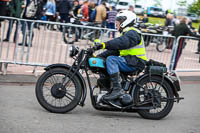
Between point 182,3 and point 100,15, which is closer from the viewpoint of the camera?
point 100,15

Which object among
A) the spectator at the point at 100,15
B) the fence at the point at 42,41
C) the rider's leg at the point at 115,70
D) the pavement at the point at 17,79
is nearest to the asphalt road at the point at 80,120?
the rider's leg at the point at 115,70

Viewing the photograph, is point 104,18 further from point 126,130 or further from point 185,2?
point 185,2

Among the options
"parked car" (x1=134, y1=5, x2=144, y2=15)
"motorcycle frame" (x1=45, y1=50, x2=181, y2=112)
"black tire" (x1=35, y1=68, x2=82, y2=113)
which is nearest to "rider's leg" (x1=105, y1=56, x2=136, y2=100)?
"motorcycle frame" (x1=45, y1=50, x2=181, y2=112)

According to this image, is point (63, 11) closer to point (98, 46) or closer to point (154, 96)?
point (154, 96)

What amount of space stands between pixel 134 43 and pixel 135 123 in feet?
3.78

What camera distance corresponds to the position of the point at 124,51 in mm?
7359

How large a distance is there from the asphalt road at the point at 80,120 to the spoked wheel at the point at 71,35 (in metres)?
2.30

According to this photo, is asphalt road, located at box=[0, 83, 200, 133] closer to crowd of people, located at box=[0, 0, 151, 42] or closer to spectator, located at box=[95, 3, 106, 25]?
crowd of people, located at box=[0, 0, 151, 42]

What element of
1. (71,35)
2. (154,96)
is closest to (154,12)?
(71,35)

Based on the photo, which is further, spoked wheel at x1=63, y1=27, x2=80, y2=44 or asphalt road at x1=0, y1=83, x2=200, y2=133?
spoked wheel at x1=63, y1=27, x2=80, y2=44

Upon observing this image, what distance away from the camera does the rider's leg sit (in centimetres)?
713

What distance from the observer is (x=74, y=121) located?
686 cm

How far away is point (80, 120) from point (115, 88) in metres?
0.70

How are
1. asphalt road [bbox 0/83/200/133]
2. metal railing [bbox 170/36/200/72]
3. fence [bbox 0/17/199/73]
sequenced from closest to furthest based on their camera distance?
asphalt road [bbox 0/83/200/133] < fence [bbox 0/17/199/73] < metal railing [bbox 170/36/200/72]
